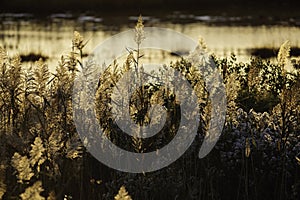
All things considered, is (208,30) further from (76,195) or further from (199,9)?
(76,195)

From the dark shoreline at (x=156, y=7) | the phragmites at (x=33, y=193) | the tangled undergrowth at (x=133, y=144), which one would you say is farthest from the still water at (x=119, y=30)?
the phragmites at (x=33, y=193)

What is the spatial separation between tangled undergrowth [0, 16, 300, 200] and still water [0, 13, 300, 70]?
6.09 meters

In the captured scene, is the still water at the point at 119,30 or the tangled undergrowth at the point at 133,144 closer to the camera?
the tangled undergrowth at the point at 133,144

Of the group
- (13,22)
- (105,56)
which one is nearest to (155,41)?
(105,56)

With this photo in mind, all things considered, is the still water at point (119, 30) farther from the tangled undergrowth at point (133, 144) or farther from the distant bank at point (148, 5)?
the tangled undergrowth at point (133, 144)

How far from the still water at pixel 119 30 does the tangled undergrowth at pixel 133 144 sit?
20.0ft

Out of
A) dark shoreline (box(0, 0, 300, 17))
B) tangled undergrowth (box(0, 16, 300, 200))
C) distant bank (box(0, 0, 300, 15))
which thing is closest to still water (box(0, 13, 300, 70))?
dark shoreline (box(0, 0, 300, 17))

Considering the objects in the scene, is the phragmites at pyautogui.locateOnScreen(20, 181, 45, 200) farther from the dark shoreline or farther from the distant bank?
the distant bank

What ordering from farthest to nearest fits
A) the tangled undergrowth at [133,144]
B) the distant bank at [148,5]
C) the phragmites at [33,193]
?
the distant bank at [148,5] < the tangled undergrowth at [133,144] < the phragmites at [33,193]

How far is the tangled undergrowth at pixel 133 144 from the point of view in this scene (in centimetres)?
399

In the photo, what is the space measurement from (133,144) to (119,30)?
1253 centimetres

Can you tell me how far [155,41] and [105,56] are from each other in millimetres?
2410

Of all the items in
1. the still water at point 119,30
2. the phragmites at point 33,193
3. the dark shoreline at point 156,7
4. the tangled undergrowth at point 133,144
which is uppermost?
the dark shoreline at point 156,7

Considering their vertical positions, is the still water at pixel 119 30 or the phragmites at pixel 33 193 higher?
the still water at pixel 119 30
